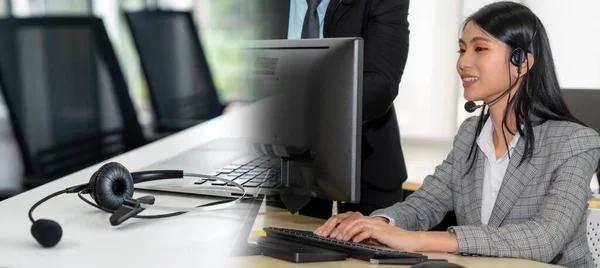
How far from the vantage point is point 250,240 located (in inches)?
42.1

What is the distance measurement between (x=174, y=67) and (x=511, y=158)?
2838 millimetres

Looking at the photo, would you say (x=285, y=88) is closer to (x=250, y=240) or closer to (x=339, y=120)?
(x=339, y=120)

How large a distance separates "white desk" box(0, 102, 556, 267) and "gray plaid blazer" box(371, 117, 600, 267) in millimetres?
47

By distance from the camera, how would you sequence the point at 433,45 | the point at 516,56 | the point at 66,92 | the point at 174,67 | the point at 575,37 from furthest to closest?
the point at 433,45, the point at 575,37, the point at 174,67, the point at 66,92, the point at 516,56

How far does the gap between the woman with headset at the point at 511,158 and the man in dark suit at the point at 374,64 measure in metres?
0.13

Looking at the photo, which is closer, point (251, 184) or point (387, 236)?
point (387, 236)

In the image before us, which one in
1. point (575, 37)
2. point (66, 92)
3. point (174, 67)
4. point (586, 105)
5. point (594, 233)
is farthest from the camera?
point (575, 37)

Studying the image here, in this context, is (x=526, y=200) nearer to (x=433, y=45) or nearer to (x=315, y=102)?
(x=315, y=102)

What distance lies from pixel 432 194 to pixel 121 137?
176 centimetres

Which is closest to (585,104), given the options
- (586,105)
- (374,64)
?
(586,105)

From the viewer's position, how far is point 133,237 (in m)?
1.03

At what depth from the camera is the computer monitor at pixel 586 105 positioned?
1.73 meters

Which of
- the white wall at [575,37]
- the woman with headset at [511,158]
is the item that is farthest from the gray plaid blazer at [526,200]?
the white wall at [575,37]

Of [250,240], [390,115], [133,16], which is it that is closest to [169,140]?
[390,115]
